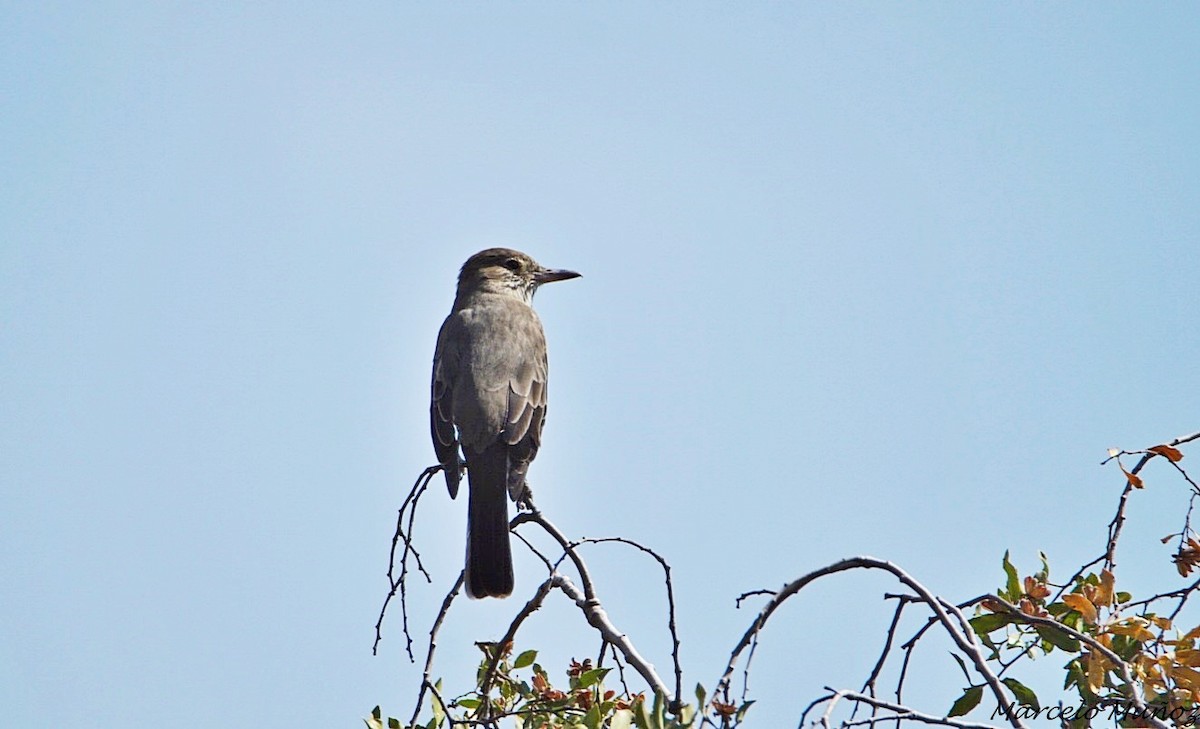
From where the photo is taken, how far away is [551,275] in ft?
30.8

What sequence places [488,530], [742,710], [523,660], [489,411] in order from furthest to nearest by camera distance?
[489,411]
[488,530]
[523,660]
[742,710]

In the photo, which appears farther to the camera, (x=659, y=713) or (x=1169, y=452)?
(x=1169, y=452)

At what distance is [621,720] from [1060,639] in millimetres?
1384

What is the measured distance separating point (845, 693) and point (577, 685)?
1.36 meters

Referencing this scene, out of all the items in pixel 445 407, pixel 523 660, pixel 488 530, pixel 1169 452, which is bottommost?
pixel 523 660

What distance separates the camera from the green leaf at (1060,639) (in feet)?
13.6

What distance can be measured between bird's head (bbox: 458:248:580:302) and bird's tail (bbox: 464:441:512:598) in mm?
2284

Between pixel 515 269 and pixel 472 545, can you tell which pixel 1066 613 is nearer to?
pixel 472 545

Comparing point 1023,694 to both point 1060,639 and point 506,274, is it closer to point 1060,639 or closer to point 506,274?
point 1060,639

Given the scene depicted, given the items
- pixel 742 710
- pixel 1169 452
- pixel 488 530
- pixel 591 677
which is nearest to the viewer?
pixel 742 710

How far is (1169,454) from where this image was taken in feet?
14.1

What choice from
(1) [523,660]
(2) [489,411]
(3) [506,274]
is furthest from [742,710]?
(3) [506,274]

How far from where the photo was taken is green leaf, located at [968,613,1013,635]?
4.29 metres

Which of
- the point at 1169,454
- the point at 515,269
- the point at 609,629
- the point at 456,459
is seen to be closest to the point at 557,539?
the point at 609,629
